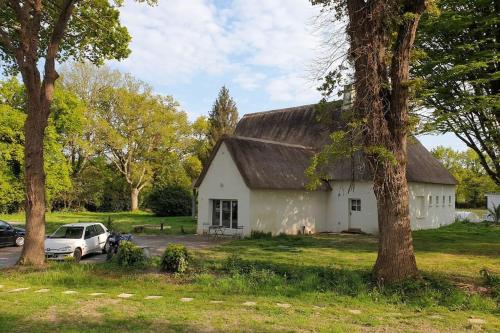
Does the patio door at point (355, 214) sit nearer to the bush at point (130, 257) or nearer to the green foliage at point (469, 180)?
the bush at point (130, 257)

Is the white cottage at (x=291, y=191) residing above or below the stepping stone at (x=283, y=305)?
above

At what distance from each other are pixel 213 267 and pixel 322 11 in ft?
25.8

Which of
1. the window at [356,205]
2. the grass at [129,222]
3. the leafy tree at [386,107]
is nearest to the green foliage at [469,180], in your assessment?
the window at [356,205]

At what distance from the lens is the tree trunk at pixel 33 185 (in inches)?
553

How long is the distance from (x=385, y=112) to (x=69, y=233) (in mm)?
13417

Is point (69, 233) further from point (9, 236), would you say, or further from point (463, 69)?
point (463, 69)

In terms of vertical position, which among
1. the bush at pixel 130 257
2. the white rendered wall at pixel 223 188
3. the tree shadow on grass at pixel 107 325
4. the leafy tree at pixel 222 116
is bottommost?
the tree shadow on grass at pixel 107 325

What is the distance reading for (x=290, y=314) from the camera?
8.33m

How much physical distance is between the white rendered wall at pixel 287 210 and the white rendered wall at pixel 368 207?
0.66 metres

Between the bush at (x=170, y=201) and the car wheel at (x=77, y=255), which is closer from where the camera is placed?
the car wheel at (x=77, y=255)

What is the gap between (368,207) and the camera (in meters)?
28.2

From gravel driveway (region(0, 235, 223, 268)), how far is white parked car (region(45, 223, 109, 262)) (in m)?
0.41

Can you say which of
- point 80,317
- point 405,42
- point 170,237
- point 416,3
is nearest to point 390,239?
point 405,42

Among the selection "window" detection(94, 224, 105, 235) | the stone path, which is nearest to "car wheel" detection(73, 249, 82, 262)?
"window" detection(94, 224, 105, 235)
